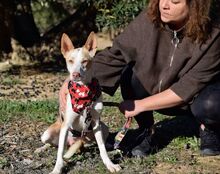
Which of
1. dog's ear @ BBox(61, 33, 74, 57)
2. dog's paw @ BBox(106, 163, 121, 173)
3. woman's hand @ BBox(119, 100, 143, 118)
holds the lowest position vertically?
dog's paw @ BBox(106, 163, 121, 173)

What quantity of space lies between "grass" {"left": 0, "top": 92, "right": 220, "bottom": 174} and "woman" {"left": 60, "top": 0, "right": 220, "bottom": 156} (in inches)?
6.3

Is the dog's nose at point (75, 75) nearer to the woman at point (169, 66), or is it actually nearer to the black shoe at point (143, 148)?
the woman at point (169, 66)

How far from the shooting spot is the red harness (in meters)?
3.84

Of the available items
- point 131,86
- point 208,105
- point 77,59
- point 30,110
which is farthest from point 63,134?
point 30,110

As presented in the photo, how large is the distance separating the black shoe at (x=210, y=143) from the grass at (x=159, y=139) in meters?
0.09

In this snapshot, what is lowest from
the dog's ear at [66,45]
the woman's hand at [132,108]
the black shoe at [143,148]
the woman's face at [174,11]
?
the black shoe at [143,148]

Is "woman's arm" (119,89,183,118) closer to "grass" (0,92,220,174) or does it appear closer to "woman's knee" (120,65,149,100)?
"woman's knee" (120,65,149,100)

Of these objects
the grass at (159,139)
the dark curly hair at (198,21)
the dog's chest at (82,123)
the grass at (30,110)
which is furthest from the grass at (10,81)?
the dark curly hair at (198,21)

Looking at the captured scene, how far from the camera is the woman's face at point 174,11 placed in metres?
3.95

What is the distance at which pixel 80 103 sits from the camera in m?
3.87

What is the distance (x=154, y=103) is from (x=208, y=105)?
43 cm

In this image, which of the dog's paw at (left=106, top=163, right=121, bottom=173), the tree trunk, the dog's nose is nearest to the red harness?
the dog's nose

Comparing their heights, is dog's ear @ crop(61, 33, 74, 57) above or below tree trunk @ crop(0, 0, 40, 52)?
above

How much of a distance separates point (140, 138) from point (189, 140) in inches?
17.8
